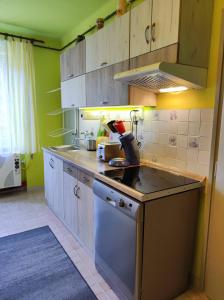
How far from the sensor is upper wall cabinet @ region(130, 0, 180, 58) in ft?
4.56

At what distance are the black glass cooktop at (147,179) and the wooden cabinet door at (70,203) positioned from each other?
618mm

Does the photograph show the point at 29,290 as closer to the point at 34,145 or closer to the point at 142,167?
the point at 142,167

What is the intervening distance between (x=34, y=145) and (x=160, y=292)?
2.83 meters

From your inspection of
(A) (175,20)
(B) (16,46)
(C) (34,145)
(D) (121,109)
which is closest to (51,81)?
(B) (16,46)

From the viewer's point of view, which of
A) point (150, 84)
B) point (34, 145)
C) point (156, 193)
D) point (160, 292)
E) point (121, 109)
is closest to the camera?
point (156, 193)

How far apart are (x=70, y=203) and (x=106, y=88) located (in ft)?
4.16

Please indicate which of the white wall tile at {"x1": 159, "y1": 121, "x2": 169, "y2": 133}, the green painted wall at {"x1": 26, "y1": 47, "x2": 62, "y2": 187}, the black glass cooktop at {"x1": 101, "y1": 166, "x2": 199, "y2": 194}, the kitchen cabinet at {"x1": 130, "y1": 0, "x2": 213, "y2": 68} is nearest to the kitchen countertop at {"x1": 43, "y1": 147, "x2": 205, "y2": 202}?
the black glass cooktop at {"x1": 101, "y1": 166, "x2": 199, "y2": 194}

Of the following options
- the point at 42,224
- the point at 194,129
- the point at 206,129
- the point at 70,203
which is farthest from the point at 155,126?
the point at 42,224

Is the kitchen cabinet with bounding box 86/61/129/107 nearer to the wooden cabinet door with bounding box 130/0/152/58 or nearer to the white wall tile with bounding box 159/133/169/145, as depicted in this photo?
the wooden cabinet door with bounding box 130/0/152/58

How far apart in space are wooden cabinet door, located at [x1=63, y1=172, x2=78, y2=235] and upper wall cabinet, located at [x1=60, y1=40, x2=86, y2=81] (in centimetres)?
126

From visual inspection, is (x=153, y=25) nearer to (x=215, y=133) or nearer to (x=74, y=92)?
(x=215, y=133)

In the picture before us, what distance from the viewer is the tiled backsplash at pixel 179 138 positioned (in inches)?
62.7

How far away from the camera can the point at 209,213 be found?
1581 millimetres

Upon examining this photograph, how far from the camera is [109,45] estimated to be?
6.54 ft
